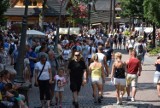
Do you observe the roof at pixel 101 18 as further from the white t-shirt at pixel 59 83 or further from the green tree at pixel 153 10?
the white t-shirt at pixel 59 83

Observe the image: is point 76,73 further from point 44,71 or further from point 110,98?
point 110,98

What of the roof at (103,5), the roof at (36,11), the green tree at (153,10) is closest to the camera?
the green tree at (153,10)

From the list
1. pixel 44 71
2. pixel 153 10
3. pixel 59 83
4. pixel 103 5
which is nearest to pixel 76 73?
pixel 59 83

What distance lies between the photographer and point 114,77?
15219 mm

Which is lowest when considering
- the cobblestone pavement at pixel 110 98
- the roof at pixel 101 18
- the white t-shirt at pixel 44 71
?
the roof at pixel 101 18

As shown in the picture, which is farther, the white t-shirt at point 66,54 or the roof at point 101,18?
the roof at point 101,18

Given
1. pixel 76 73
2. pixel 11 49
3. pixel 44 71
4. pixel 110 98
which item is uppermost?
pixel 44 71

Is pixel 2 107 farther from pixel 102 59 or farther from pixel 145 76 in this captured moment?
pixel 145 76

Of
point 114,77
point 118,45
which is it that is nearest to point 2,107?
point 114,77

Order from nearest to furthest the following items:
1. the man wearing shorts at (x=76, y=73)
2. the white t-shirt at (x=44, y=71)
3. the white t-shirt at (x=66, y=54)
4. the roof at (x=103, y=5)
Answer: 1. the white t-shirt at (x=44, y=71)
2. the man wearing shorts at (x=76, y=73)
3. the white t-shirt at (x=66, y=54)
4. the roof at (x=103, y=5)

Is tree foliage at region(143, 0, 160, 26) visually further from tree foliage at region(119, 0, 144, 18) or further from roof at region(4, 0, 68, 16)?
roof at region(4, 0, 68, 16)

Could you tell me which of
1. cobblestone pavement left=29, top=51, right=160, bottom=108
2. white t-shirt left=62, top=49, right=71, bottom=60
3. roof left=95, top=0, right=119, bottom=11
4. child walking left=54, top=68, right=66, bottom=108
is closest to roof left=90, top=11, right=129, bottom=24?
roof left=95, top=0, right=119, bottom=11

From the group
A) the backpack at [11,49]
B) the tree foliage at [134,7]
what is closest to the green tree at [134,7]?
the tree foliage at [134,7]

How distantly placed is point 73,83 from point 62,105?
0.99m
